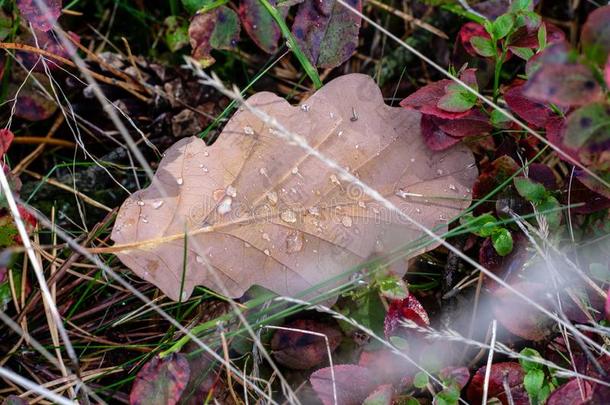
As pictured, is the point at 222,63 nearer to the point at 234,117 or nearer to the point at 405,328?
the point at 234,117

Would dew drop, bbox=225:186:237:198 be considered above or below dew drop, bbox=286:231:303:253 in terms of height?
above

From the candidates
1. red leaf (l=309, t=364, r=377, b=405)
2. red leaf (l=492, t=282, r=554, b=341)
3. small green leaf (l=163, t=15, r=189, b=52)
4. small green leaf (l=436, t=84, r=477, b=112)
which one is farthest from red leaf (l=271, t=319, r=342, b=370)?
small green leaf (l=163, t=15, r=189, b=52)

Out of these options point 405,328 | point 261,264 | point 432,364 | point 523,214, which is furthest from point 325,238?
point 523,214

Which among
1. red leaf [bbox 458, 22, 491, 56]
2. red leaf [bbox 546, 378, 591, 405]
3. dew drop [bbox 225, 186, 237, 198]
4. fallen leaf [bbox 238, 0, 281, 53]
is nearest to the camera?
red leaf [bbox 546, 378, 591, 405]

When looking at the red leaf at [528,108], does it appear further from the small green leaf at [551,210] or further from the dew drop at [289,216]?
the dew drop at [289,216]

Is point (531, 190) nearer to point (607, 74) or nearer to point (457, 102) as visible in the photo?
point (457, 102)

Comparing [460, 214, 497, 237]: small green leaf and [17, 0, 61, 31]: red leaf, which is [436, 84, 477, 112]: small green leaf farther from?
[17, 0, 61, 31]: red leaf
